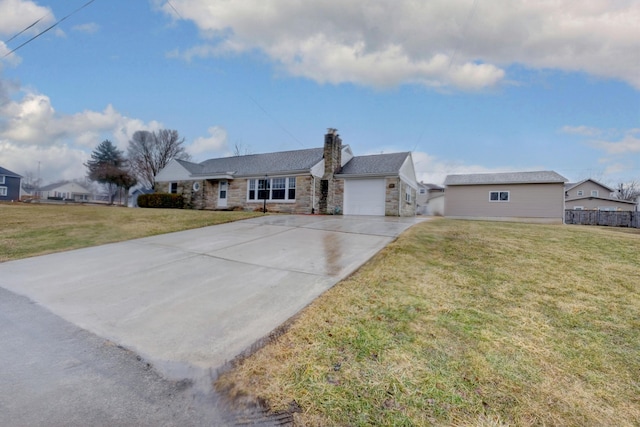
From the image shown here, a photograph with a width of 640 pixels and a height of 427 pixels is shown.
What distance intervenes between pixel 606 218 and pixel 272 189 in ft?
85.5

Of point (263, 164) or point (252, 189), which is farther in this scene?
point (263, 164)

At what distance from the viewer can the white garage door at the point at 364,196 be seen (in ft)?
52.9

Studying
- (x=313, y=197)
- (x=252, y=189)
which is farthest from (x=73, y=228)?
(x=313, y=197)

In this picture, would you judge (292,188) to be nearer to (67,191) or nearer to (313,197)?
(313,197)

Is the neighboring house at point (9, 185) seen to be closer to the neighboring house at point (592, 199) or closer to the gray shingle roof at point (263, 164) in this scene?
the gray shingle roof at point (263, 164)

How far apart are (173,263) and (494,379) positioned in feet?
18.1

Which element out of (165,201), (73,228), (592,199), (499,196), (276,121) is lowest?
(73,228)

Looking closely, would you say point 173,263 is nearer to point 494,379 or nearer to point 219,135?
point 494,379

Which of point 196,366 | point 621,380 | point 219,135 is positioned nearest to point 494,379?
point 621,380

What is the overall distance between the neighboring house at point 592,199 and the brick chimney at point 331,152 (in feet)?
91.2

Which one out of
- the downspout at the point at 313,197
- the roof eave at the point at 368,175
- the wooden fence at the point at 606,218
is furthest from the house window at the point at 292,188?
the wooden fence at the point at 606,218

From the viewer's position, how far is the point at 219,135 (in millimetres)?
32469

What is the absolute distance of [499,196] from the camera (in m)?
20.6

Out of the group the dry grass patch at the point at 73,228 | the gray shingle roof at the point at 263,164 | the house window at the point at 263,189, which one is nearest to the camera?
the dry grass patch at the point at 73,228
